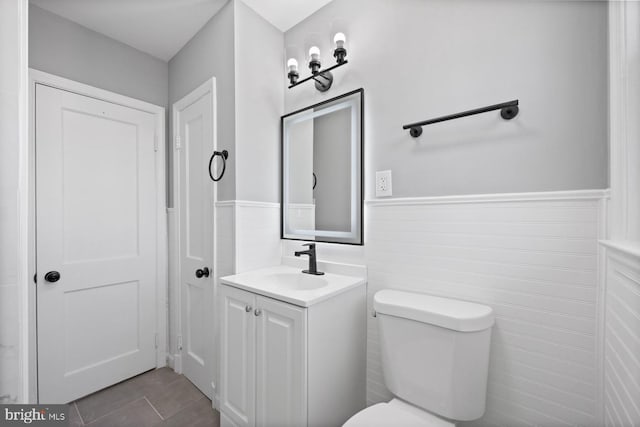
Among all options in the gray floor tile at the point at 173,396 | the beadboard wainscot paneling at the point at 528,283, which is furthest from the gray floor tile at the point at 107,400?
the beadboard wainscot paneling at the point at 528,283

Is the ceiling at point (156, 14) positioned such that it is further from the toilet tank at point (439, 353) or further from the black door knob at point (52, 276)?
the toilet tank at point (439, 353)

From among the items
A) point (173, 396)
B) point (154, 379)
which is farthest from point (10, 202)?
point (154, 379)

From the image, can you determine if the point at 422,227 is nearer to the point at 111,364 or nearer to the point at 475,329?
the point at 475,329

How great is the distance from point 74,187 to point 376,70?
1.93 m

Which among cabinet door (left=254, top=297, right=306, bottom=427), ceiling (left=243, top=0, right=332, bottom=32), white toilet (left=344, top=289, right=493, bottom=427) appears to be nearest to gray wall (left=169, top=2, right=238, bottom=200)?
ceiling (left=243, top=0, right=332, bottom=32)

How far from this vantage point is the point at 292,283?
1.52 metres

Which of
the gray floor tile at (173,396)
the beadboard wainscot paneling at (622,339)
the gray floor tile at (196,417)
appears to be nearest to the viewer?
the beadboard wainscot paneling at (622,339)

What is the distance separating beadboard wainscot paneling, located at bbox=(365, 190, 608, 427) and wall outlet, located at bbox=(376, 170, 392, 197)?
5.5 inches

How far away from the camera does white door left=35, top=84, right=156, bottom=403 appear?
5.18ft

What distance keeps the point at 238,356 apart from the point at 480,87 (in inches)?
63.2

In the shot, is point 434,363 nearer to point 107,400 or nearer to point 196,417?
point 196,417

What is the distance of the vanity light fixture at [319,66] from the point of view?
4.55ft

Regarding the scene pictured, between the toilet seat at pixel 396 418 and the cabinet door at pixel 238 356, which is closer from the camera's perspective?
the toilet seat at pixel 396 418

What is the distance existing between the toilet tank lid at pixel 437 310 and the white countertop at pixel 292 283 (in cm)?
21
